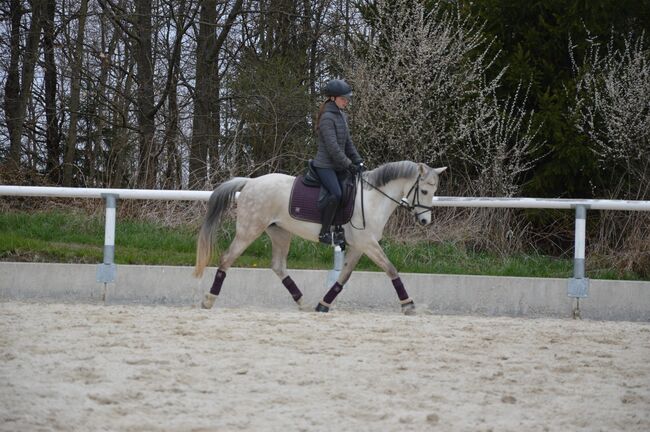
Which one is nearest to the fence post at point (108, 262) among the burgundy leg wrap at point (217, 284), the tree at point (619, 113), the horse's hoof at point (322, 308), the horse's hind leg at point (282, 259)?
the burgundy leg wrap at point (217, 284)

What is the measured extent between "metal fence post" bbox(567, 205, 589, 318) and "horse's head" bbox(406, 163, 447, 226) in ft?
5.75

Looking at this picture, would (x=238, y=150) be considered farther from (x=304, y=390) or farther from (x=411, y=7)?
(x=304, y=390)

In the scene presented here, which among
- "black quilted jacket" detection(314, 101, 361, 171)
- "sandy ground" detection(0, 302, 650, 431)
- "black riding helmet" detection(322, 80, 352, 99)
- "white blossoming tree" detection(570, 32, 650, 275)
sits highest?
"white blossoming tree" detection(570, 32, 650, 275)

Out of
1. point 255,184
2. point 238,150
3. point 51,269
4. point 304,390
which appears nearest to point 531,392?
point 304,390

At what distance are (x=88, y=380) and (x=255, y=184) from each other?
4777 millimetres

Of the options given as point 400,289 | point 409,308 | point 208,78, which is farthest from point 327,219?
point 208,78

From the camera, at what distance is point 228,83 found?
20.5 m

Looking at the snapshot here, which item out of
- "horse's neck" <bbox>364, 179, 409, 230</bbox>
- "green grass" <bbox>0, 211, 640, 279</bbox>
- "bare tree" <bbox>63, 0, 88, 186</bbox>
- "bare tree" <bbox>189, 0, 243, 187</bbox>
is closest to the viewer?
"horse's neck" <bbox>364, 179, 409, 230</bbox>

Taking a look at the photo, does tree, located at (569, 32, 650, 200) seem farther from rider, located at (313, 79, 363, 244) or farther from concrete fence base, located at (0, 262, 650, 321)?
rider, located at (313, 79, 363, 244)

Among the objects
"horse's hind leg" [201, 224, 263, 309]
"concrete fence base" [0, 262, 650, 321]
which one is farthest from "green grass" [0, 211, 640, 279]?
"horse's hind leg" [201, 224, 263, 309]

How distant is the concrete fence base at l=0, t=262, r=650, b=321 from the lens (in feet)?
35.4

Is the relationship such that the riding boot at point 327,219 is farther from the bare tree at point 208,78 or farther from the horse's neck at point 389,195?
the bare tree at point 208,78

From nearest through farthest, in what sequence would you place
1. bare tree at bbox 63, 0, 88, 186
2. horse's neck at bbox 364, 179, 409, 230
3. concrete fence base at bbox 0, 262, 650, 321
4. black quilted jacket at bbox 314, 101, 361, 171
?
black quilted jacket at bbox 314, 101, 361, 171
horse's neck at bbox 364, 179, 409, 230
concrete fence base at bbox 0, 262, 650, 321
bare tree at bbox 63, 0, 88, 186

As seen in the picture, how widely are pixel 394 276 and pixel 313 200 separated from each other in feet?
3.69
